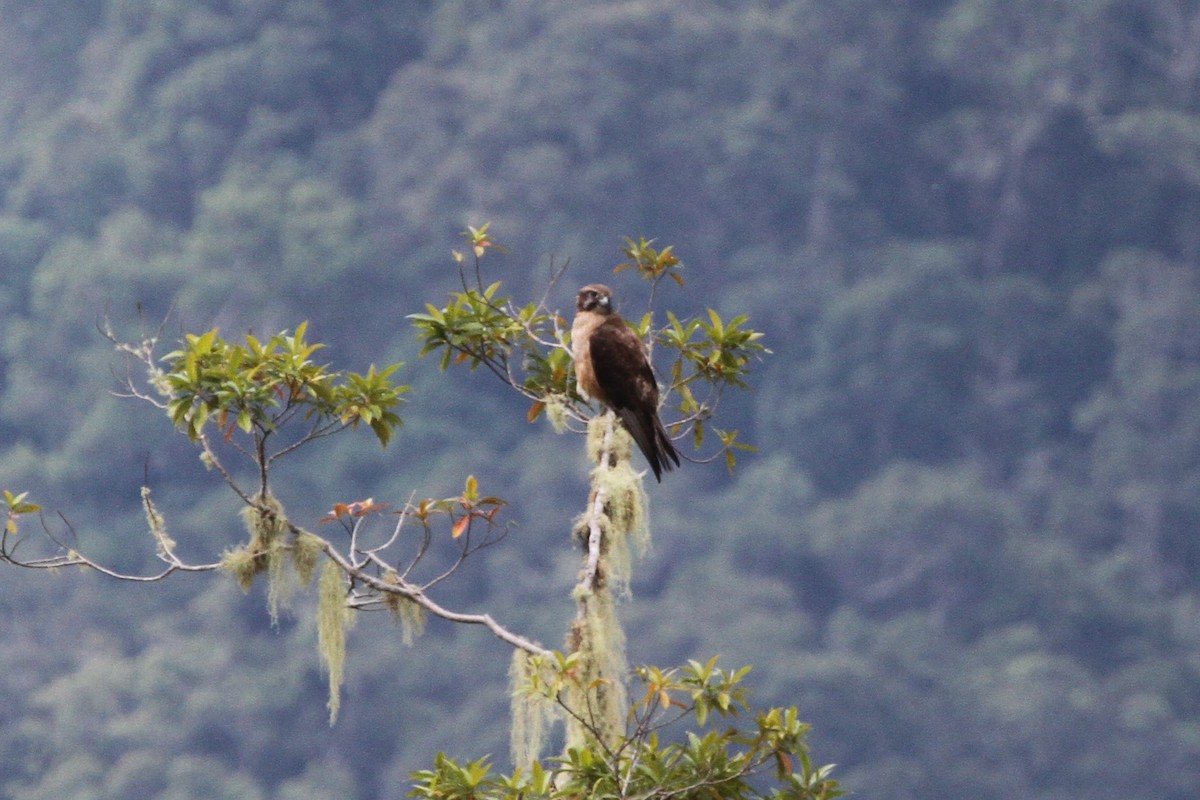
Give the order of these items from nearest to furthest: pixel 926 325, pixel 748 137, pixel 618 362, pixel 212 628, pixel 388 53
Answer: pixel 618 362 → pixel 212 628 → pixel 926 325 → pixel 748 137 → pixel 388 53

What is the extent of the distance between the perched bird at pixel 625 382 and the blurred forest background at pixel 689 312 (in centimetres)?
3284

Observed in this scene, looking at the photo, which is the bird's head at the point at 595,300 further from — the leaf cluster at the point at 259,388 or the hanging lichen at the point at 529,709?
the hanging lichen at the point at 529,709

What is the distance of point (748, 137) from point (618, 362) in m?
52.0

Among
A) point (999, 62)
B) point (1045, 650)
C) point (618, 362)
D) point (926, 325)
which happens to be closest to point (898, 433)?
point (926, 325)

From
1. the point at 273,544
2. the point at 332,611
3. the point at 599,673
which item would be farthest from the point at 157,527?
the point at 599,673

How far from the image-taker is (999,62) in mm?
60156

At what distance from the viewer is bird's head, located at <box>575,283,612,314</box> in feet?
29.7

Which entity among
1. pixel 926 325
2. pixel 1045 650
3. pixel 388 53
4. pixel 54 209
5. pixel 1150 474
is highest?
pixel 388 53

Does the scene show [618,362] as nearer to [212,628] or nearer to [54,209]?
[212,628]

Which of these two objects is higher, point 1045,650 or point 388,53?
point 388,53

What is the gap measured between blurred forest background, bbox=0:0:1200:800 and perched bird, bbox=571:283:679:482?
32.8m

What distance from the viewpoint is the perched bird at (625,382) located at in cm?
833

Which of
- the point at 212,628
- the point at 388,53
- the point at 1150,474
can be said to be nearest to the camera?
the point at 212,628

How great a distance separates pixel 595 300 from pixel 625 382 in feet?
2.63
